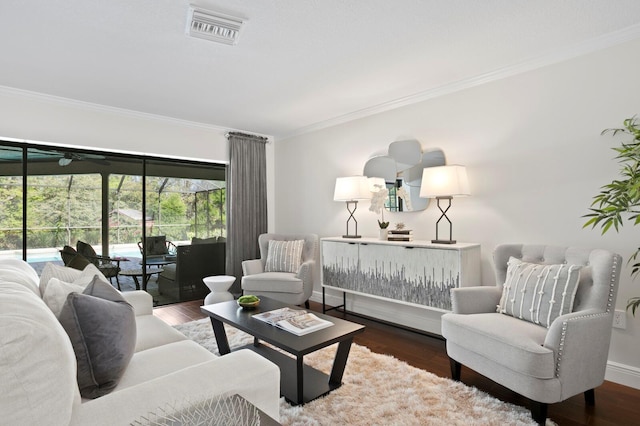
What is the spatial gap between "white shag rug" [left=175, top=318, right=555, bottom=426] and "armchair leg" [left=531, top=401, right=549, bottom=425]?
0.03 meters

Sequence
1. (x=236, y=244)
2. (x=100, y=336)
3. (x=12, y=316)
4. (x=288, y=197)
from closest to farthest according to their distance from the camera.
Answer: (x=12, y=316) < (x=100, y=336) < (x=236, y=244) < (x=288, y=197)

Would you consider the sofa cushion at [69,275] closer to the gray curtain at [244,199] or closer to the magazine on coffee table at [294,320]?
the magazine on coffee table at [294,320]

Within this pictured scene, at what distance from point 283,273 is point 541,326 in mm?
2761

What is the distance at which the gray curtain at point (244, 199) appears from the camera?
16.2 feet

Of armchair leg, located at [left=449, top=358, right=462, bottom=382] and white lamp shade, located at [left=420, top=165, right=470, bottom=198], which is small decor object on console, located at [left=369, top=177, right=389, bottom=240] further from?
armchair leg, located at [left=449, top=358, right=462, bottom=382]

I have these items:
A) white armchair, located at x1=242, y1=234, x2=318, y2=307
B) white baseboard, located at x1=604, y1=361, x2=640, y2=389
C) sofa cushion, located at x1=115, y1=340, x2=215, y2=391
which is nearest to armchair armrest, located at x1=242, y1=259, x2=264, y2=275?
white armchair, located at x1=242, y1=234, x2=318, y2=307

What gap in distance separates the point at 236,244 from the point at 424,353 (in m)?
2.91

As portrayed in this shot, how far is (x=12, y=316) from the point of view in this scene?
38.2 inches

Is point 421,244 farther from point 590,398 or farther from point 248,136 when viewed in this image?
point 248,136

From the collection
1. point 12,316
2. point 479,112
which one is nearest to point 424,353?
point 479,112

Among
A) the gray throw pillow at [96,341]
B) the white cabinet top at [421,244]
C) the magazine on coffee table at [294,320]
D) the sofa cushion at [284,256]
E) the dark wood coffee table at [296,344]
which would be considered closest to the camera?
the gray throw pillow at [96,341]

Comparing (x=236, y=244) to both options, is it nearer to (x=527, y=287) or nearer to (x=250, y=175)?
(x=250, y=175)

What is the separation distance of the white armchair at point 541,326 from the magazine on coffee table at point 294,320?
87 cm

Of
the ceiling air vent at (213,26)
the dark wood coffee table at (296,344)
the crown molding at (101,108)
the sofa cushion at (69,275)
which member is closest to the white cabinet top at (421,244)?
the dark wood coffee table at (296,344)
